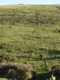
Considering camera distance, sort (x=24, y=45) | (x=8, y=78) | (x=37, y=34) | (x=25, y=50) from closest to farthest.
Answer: (x=8, y=78)
(x=25, y=50)
(x=24, y=45)
(x=37, y=34)

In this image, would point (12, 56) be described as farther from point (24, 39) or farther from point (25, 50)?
point (24, 39)

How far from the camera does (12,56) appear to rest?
36.4 m

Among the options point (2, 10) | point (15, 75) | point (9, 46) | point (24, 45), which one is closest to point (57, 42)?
point (24, 45)

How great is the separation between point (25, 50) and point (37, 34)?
42.6 feet

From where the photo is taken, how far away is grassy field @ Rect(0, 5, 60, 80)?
3706cm

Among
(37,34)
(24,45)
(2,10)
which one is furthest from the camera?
(2,10)

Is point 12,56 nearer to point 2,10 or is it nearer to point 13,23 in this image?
point 13,23

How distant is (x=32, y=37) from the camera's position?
168ft

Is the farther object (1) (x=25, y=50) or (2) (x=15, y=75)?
(1) (x=25, y=50)

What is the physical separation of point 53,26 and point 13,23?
43.5ft

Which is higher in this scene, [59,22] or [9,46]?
[59,22]

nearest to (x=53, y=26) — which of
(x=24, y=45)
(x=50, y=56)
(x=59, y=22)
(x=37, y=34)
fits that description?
(x=59, y=22)

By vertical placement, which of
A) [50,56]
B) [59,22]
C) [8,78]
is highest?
[59,22]

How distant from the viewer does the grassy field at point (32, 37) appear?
122 ft
